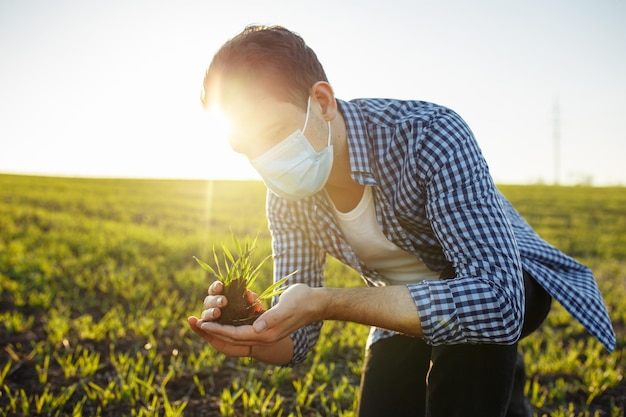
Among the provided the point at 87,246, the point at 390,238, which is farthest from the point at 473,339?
the point at 87,246

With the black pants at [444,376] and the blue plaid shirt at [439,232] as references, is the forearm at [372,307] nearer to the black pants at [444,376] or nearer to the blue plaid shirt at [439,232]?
the blue plaid shirt at [439,232]

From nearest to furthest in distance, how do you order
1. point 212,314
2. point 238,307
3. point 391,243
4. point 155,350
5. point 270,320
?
1. point 270,320
2. point 212,314
3. point 238,307
4. point 391,243
5. point 155,350

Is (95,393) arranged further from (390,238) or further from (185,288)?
(185,288)

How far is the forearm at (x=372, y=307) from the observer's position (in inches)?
68.7

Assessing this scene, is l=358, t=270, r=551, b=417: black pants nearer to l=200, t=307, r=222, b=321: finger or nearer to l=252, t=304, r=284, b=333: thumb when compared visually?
l=252, t=304, r=284, b=333: thumb

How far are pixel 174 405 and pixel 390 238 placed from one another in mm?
1602

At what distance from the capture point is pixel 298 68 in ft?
7.29

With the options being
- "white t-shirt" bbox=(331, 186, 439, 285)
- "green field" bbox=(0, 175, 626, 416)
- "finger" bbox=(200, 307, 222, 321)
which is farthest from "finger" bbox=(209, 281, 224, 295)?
"white t-shirt" bbox=(331, 186, 439, 285)

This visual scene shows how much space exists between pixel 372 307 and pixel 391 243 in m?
0.63

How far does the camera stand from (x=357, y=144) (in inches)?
86.8

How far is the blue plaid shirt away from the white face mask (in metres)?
0.15

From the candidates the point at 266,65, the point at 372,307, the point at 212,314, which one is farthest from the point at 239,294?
the point at 266,65

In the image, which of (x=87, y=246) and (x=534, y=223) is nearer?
(x=87, y=246)

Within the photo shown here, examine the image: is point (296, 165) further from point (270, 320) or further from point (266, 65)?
point (270, 320)
